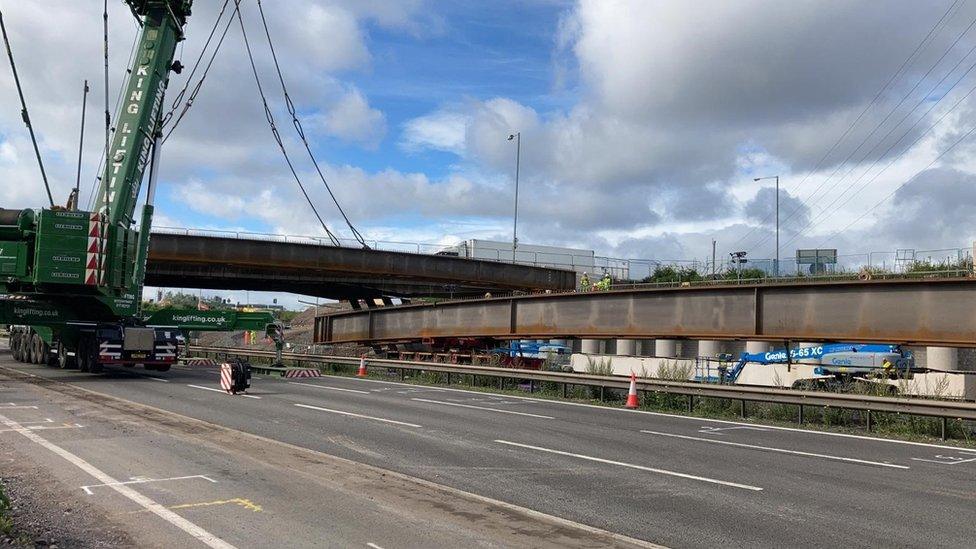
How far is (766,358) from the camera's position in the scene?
29.4 metres

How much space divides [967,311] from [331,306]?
5819cm

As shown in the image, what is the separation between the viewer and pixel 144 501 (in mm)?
7379

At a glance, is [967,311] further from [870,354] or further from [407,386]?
[407,386]

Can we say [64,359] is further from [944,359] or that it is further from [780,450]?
[944,359]

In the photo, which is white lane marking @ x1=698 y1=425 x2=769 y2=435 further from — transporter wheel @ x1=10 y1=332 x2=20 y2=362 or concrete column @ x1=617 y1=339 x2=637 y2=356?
concrete column @ x1=617 y1=339 x2=637 y2=356

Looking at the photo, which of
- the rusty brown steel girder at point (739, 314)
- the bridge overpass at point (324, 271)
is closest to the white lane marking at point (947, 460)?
the rusty brown steel girder at point (739, 314)

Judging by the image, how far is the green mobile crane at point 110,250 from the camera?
21500mm

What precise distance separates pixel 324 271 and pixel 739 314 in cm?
2646

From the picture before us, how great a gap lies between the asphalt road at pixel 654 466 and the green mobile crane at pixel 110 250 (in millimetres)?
6054

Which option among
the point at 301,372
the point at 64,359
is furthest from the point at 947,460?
the point at 64,359

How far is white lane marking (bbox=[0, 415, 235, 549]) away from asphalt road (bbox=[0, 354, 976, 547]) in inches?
63.6

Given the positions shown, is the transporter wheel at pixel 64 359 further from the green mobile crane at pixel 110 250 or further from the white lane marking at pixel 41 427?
the white lane marking at pixel 41 427

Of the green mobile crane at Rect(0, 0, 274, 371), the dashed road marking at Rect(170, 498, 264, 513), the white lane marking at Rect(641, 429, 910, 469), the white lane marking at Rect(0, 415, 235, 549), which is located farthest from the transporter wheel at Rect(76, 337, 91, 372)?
the dashed road marking at Rect(170, 498, 264, 513)

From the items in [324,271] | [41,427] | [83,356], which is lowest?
[41,427]
